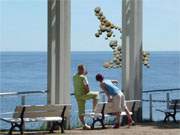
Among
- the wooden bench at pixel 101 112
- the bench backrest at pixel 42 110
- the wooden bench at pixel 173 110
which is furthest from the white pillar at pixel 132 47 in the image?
the bench backrest at pixel 42 110

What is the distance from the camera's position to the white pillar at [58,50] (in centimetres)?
1698

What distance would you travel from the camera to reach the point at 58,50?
17016 mm

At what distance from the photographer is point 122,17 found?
1853 centimetres

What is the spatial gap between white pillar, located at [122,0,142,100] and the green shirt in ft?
7.75

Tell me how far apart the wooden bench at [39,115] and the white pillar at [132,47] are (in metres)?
2.93

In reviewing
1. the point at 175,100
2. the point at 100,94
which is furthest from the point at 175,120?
Answer: the point at 100,94

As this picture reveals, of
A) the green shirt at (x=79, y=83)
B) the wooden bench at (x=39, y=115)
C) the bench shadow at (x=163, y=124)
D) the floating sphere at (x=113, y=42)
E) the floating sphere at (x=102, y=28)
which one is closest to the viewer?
the wooden bench at (x=39, y=115)

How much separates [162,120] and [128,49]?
2.22 m

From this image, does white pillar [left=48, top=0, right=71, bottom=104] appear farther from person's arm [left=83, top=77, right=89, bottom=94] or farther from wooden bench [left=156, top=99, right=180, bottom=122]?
wooden bench [left=156, top=99, right=180, bottom=122]

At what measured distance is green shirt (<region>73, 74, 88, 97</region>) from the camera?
1656cm

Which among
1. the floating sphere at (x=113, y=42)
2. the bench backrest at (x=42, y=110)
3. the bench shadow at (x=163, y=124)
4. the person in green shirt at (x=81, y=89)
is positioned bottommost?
the bench shadow at (x=163, y=124)

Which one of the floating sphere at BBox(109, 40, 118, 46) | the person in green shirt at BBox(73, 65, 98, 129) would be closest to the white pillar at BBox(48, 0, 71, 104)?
the person in green shirt at BBox(73, 65, 98, 129)

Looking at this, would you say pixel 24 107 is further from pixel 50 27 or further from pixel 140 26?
pixel 140 26

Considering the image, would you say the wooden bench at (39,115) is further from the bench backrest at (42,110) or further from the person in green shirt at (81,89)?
the person in green shirt at (81,89)
